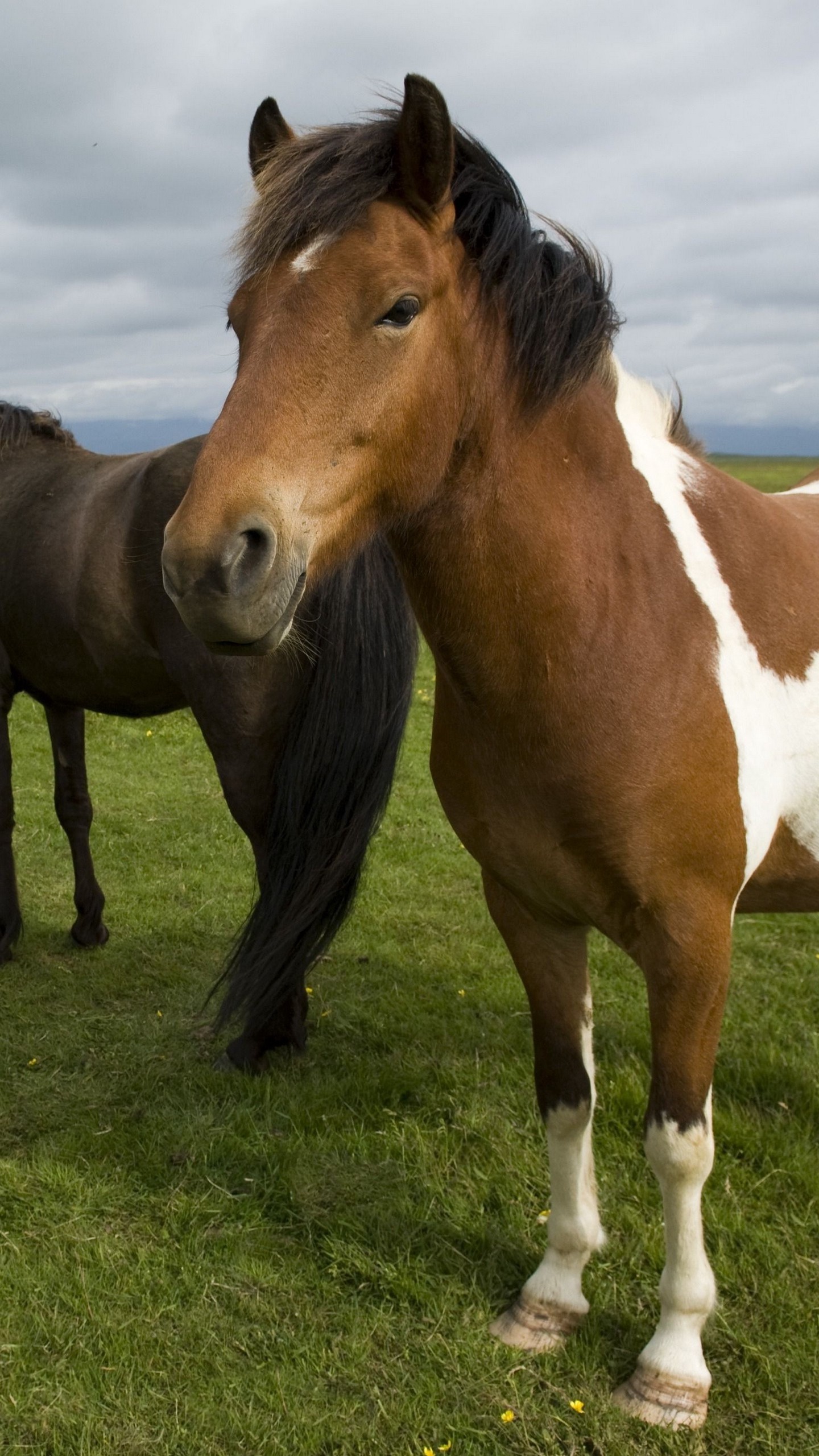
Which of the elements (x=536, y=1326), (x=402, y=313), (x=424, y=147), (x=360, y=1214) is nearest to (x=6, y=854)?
(x=360, y=1214)

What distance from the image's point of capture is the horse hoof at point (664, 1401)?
2.42m

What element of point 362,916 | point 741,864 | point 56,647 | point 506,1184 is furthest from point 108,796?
point 741,864

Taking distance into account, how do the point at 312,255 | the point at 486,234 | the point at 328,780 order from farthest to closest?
the point at 328,780, the point at 486,234, the point at 312,255

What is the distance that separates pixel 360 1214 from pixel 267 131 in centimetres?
288

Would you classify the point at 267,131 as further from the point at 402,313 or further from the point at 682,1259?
the point at 682,1259

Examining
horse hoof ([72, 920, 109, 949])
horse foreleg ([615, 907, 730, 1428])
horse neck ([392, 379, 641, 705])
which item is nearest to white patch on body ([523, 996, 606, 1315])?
horse foreleg ([615, 907, 730, 1428])

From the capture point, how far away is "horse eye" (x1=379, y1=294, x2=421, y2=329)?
191 centimetres

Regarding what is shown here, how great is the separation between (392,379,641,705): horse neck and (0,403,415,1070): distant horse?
123 cm

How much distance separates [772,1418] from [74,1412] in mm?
1622

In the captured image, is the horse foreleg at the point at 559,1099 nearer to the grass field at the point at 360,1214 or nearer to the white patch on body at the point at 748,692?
the grass field at the point at 360,1214

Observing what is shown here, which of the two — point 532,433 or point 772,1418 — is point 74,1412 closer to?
point 772,1418

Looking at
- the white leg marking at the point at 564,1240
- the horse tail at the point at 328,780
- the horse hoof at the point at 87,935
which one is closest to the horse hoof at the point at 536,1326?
the white leg marking at the point at 564,1240

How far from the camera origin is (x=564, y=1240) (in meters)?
2.77

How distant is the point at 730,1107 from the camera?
141 inches
